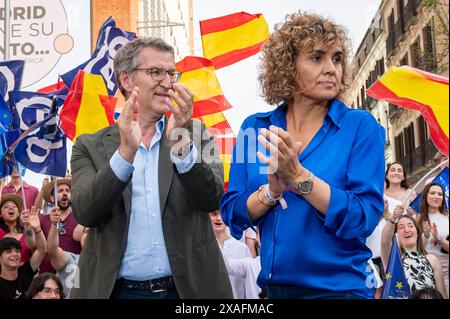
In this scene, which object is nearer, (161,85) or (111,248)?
(111,248)

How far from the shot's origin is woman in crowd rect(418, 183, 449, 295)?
752 cm

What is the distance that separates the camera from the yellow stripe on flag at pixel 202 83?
882 cm

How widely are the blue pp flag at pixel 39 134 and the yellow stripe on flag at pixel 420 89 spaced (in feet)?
15.0

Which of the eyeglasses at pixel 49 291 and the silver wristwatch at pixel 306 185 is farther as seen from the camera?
the eyeglasses at pixel 49 291

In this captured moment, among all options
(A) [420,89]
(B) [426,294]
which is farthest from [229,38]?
(A) [420,89]

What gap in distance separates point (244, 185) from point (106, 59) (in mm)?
6221

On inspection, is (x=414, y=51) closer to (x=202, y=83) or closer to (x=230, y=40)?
(x=230, y=40)

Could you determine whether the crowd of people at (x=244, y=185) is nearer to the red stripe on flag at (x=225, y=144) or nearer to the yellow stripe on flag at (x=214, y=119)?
the red stripe on flag at (x=225, y=144)

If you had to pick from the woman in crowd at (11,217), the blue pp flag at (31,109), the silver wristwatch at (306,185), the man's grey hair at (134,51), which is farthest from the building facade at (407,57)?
the silver wristwatch at (306,185)

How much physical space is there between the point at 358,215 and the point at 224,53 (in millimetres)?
6752

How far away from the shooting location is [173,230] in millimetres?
3406

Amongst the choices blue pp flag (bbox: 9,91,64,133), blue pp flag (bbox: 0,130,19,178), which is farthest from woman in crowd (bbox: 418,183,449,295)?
blue pp flag (bbox: 0,130,19,178)
